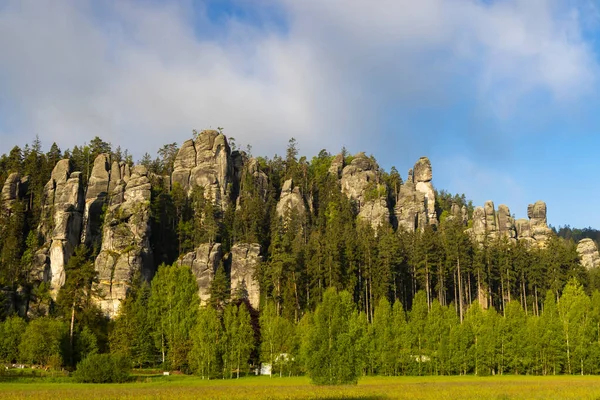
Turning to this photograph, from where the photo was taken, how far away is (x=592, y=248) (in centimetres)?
16550

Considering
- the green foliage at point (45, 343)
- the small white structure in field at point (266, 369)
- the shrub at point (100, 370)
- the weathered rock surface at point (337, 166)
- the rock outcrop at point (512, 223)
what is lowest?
the small white structure in field at point (266, 369)

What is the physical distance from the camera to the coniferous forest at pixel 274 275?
79062 mm

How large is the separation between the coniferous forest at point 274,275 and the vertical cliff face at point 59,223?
0.38m

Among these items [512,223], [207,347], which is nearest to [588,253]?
[512,223]

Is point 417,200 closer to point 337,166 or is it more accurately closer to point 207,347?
point 337,166

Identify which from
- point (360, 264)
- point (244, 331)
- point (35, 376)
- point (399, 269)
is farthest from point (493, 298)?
point (35, 376)

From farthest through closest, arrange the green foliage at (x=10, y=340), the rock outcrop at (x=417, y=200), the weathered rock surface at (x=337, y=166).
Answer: the weathered rock surface at (x=337, y=166), the rock outcrop at (x=417, y=200), the green foliage at (x=10, y=340)

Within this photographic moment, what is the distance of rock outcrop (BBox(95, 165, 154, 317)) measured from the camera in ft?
356

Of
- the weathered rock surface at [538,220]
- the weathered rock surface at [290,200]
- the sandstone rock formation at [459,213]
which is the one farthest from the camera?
the sandstone rock formation at [459,213]

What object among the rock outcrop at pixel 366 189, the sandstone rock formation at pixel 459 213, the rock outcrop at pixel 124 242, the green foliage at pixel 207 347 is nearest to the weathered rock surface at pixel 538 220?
the sandstone rock formation at pixel 459 213

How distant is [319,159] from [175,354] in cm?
10536

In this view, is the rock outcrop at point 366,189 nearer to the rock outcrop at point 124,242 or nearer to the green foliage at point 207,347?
the rock outcrop at point 124,242

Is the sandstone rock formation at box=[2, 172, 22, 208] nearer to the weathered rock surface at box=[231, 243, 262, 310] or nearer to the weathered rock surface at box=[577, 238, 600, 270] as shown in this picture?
the weathered rock surface at box=[231, 243, 262, 310]

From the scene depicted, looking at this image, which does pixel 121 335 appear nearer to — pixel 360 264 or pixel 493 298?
pixel 360 264
